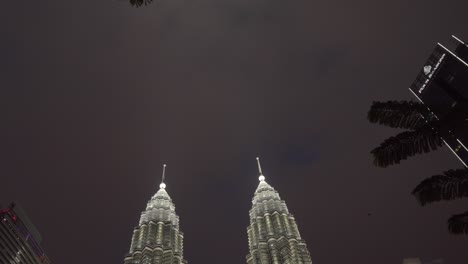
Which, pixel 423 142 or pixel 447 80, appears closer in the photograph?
pixel 423 142

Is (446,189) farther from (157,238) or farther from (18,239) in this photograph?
(18,239)

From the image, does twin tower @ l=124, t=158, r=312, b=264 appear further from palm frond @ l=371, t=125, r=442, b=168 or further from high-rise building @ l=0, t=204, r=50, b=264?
palm frond @ l=371, t=125, r=442, b=168

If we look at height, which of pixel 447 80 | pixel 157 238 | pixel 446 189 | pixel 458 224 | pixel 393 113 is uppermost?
pixel 447 80

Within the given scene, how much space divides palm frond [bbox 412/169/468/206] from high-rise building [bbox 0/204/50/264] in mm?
148993

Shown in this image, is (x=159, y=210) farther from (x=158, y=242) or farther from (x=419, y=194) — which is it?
(x=419, y=194)

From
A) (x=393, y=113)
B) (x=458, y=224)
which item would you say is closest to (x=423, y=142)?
(x=393, y=113)

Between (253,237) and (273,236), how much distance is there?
9.70 metres

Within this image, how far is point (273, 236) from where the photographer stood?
125 meters

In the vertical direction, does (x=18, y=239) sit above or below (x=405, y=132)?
above

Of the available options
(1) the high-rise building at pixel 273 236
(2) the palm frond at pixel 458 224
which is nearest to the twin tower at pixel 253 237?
(1) the high-rise building at pixel 273 236

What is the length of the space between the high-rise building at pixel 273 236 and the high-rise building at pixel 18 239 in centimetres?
8262

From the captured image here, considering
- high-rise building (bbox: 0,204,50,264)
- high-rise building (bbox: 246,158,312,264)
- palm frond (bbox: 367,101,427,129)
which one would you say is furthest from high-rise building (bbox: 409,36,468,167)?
high-rise building (bbox: 0,204,50,264)

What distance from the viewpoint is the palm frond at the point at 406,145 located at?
11227 mm

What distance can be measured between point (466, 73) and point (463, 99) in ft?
347
